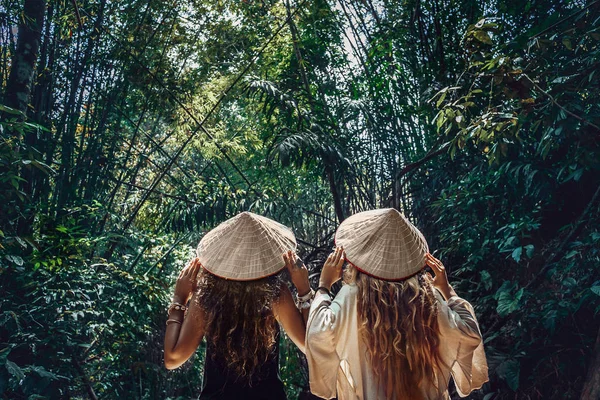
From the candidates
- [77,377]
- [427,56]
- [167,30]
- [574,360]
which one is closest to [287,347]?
[77,377]

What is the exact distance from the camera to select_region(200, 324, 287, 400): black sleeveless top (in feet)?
5.53

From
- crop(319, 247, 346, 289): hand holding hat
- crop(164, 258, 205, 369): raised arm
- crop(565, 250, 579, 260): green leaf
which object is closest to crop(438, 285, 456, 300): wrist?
crop(319, 247, 346, 289): hand holding hat

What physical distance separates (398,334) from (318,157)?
2.84m

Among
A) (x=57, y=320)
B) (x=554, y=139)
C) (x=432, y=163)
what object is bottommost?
(x=57, y=320)

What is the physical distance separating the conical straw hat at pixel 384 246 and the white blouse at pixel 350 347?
83mm

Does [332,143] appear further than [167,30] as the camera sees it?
No

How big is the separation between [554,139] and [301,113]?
1.89 m

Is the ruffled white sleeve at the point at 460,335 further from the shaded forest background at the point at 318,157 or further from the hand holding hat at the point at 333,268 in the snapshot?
the shaded forest background at the point at 318,157

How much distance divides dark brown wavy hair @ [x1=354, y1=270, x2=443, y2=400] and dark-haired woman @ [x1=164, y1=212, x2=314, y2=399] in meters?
0.23

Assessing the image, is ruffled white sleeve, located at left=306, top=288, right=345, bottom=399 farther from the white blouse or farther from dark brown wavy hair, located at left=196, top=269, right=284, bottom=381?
dark brown wavy hair, located at left=196, top=269, right=284, bottom=381

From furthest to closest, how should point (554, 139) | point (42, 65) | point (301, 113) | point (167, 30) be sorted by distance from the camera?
point (167, 30) < point (301, 113) < point (42, 65) < point (554, 139)

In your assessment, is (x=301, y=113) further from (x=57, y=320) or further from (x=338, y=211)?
(x=57, y=320)

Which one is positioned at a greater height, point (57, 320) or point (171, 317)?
point (171, 317)

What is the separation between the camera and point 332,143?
4430 mm
